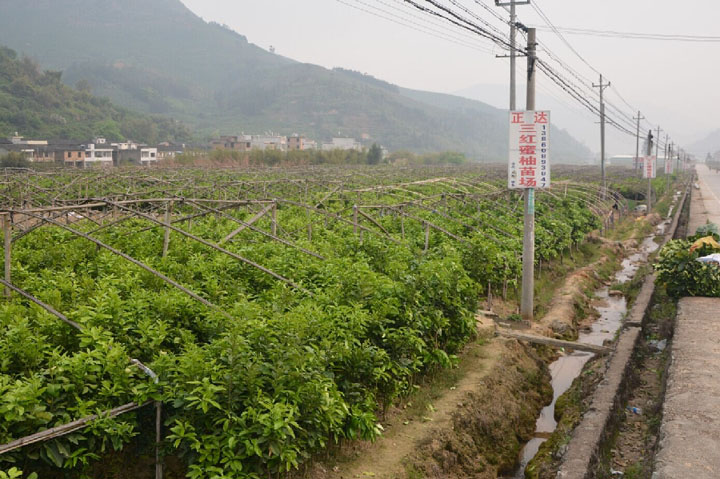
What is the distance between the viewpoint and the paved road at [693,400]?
6777 millimetres

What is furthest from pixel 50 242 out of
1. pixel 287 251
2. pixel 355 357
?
pixel 355 357

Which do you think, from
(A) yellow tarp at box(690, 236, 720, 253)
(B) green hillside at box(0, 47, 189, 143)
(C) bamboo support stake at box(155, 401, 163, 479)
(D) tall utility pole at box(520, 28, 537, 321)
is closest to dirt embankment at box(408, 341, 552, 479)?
(D) tall utility pole at box(520, 28, 537, 321)

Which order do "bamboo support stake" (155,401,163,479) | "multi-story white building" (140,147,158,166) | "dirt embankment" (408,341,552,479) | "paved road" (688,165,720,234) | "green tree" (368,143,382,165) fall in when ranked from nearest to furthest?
"bamboo support stake" (155,401,163,479)
"dirt embankment" (408,341,552,479)
"paved road" (688,165,720,234)
"multi-story white building" (140,147,158,166)
"green tree" (368,143,382,165)

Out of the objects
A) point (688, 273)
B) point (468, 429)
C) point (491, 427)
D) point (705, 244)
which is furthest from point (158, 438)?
point (705, 244)

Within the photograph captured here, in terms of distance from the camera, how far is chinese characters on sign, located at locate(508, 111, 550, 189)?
493 inches

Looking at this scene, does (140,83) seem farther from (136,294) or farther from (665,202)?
(136,294)

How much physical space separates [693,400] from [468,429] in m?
2.94

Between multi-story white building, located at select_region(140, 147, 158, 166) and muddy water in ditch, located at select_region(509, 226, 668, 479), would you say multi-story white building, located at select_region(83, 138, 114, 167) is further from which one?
muddy water in ditch, located at select_region(509, 226, 668, 479)

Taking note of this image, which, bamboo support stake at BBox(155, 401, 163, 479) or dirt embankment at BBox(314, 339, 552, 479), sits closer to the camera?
bamboo support stake at BBox(155, 401, 163, 479)

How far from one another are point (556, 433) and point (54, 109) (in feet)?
301

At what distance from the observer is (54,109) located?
86.8 metres

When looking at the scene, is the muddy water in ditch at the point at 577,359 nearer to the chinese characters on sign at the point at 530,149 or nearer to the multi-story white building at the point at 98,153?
the chinese characters on sign at the point at 530,149

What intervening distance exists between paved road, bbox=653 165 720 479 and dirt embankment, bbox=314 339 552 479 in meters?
2.05

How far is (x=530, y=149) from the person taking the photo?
1255 cm
